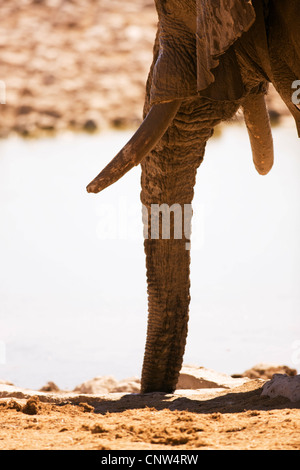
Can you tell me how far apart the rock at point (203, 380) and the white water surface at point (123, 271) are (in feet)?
0.86

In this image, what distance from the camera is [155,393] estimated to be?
2.78m

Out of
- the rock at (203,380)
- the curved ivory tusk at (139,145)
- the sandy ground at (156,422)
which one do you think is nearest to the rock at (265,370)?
the rock at (203,380)

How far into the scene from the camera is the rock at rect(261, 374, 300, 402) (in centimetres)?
238

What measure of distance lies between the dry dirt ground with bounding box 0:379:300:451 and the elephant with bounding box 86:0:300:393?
0.26m

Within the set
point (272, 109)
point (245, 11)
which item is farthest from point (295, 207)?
point (245, 11)

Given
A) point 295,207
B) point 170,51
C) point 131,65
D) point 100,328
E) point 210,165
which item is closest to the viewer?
point 170,51

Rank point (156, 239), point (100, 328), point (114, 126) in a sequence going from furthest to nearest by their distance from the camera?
point (114, 126) → point (100, 328) → point (156, 239)

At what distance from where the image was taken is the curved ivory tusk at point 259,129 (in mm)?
2766

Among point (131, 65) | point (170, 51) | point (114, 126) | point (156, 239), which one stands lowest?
point (156, 239)

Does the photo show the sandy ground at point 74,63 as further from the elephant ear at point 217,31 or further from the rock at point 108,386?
the elephant ear at point 217,31

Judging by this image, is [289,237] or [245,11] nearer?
[245,11]

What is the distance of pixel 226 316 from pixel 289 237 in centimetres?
147

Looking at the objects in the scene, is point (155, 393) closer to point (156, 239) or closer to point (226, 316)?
point (156, 239)

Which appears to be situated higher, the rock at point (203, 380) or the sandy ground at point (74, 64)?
the sandy ground at point (74, 64)
